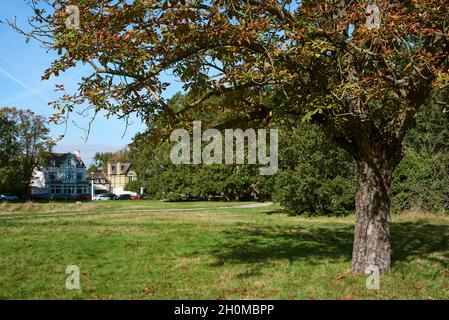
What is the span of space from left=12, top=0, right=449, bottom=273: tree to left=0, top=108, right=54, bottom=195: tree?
60384mm

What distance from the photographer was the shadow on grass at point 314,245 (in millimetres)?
10633

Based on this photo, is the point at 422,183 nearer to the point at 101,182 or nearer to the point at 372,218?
the point at 372,218

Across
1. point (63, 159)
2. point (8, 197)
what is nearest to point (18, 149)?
point (8, 197)

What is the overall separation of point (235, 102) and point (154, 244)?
15.5 ft

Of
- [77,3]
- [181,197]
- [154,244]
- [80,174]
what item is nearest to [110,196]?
[80,174]

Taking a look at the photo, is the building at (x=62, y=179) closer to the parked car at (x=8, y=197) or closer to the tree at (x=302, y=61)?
the parked car at (x=8, y=197)

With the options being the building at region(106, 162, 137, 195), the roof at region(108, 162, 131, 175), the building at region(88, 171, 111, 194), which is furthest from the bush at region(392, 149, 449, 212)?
the building at region(88, 171, 111, 194)

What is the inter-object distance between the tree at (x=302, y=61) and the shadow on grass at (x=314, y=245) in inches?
83.1

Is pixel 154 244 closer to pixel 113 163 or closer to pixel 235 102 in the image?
pixel 235 102

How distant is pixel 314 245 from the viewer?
12.7m

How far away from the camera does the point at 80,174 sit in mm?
103000

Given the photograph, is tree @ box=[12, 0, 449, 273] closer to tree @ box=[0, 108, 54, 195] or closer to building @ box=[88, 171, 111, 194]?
tree @ box=[0, 108, 54, 195]

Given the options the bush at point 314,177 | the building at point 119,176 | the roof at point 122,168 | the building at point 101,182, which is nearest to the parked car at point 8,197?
the building at point 101,182

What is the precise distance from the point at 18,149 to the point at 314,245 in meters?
64.6
